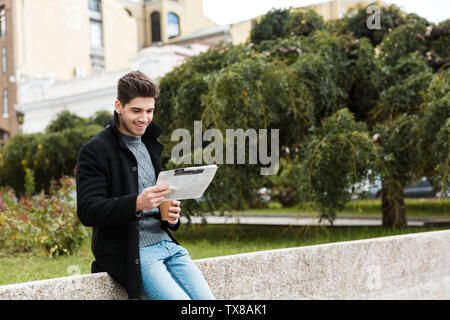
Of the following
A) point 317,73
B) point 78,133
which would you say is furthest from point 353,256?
point 78,133

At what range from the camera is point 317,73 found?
998cm

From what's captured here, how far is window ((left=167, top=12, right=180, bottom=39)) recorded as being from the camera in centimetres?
4072

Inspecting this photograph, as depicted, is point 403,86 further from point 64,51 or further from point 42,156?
point 64,51

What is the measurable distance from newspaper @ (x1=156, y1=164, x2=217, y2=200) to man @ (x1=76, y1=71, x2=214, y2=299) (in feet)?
0.49

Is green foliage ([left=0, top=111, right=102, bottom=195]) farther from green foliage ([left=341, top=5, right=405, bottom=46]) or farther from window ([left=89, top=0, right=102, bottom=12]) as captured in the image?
window ([left=89, top=0, right=102, bottom=12])

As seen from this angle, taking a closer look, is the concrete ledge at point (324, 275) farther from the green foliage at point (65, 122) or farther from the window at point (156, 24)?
the window at point (156, 24)

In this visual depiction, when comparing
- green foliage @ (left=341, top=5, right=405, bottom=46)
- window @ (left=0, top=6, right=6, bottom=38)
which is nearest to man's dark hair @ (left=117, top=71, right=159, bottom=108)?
green foliage @ (left=341, top=5, right=405, bottom=46)

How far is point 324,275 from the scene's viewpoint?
5.07m

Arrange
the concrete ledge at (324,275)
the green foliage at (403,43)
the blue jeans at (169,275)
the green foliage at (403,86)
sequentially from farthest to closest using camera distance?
the green foliage at (403,43) → the green foliage at (403,86) → the concrete ledge at (324,275) → the blue jeans at (169,275)

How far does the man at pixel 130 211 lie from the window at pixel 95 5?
34027 millimetres

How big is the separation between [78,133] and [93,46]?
15742 millimetres

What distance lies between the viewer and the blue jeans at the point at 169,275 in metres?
2.98

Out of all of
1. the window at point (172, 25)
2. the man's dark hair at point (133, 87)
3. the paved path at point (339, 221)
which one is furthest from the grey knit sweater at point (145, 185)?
the window at point (172, 25)
